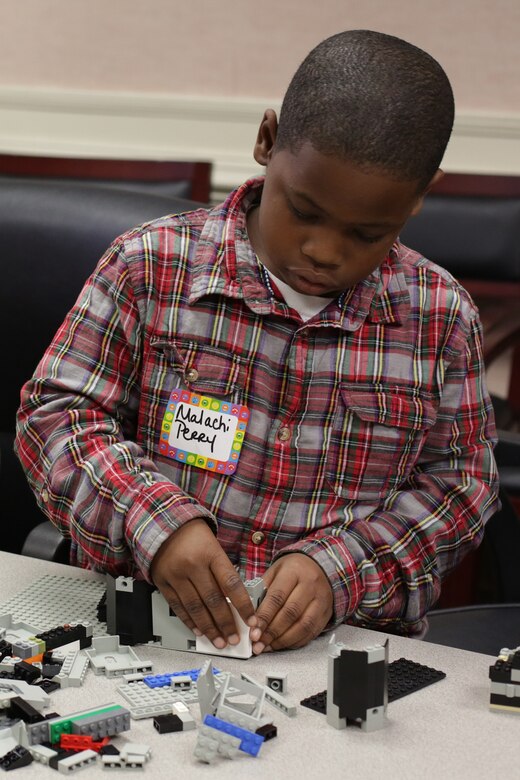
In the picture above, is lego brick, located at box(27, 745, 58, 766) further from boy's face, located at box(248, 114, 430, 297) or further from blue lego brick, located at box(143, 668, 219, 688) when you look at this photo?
boy's face, located at box(248, 114, 430, 297)

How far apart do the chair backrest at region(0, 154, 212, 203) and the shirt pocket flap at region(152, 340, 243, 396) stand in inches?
34.3

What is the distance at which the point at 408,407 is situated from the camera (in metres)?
1.15

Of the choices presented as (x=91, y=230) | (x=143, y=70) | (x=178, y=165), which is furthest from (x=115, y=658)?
(x=143, y=70)

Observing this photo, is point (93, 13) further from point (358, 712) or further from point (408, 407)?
point (358, 712)

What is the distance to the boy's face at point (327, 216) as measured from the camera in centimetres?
96

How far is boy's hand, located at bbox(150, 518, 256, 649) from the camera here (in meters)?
0.92

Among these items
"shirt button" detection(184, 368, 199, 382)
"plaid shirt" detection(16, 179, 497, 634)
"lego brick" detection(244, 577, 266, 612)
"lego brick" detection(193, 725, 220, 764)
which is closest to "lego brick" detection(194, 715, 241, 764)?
"lego brick" detection(193, 725, 220, 764)

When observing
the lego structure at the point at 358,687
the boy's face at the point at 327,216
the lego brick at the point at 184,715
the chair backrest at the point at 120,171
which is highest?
the boy's face at the point at 327,216

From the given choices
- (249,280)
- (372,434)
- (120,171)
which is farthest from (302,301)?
(120,171)

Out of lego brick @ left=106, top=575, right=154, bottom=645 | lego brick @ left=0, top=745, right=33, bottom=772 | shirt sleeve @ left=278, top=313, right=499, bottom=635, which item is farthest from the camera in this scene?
shirt sleeve @ left=278, top=313, right=499, bottom=635

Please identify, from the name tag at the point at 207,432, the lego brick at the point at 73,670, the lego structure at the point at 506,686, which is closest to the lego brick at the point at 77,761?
the lego brick at the point at 73,670

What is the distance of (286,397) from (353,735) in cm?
43

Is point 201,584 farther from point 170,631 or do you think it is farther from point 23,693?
point 23,693

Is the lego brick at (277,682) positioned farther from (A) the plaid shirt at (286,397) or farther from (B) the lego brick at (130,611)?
(A) the plaid shirt at (286,397)
